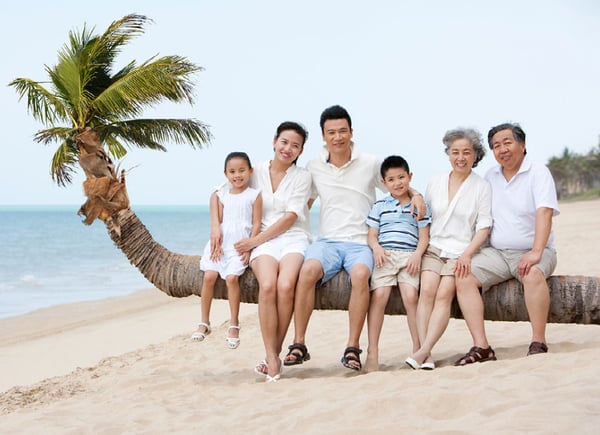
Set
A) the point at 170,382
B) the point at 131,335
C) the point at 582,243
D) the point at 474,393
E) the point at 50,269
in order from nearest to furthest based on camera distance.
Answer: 1. the point at 474,393
2. the point at 170,382
3. the point at 131,335
4. the point at 582,243
5. the point at 50,269

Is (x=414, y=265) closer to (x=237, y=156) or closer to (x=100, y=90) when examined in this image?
(x=237, y=156)

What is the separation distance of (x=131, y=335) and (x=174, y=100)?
21.5 ft

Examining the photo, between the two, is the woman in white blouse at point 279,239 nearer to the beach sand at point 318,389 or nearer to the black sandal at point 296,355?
the black sandal at point 296,355

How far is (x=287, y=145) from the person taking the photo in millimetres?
6102

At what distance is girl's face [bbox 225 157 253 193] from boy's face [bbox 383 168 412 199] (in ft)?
4.28

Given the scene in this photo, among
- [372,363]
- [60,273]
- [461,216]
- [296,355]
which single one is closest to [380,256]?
[461,216]

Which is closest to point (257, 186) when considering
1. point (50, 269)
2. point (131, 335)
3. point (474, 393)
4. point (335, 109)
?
point (335, 109)

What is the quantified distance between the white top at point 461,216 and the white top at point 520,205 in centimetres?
11

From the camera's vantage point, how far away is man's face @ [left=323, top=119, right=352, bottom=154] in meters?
5.99

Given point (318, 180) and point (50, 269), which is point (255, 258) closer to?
point (318, 180)

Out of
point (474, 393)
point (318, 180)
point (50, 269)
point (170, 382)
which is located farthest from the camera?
point (50, 269)

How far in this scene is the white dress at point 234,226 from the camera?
620cm

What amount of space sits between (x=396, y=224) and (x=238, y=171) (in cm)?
153

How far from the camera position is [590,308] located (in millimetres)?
6051
